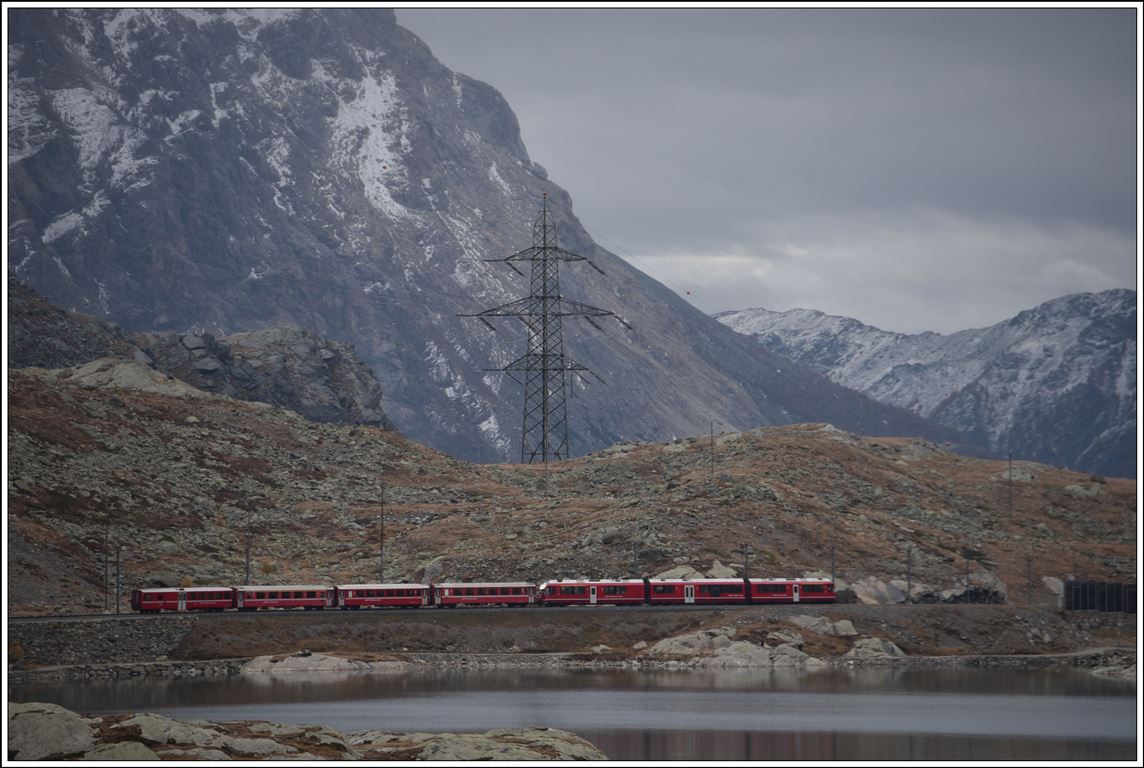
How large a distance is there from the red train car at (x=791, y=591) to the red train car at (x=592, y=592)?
10.4 metres

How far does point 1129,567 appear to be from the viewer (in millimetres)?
182375

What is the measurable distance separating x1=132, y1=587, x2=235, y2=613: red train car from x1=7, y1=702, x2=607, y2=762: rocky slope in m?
53.3

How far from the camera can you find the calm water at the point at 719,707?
296 feet

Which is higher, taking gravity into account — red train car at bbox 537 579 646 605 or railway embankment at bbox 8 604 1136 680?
red train car at bbox 537 579 646 605

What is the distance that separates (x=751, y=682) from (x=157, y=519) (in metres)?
79.9

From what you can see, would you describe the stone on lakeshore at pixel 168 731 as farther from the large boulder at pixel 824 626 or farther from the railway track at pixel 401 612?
the large boulder at pixel 824 626

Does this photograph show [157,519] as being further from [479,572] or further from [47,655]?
[47,655]

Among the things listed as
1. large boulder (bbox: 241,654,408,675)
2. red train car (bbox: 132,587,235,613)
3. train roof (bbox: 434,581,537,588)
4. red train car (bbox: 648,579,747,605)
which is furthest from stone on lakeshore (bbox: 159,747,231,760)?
red train car (bbox: 648,579,747,605)

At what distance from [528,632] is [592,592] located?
349 inches

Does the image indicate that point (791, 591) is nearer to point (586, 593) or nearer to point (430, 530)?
point (586, 593)

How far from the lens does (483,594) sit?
146 meters

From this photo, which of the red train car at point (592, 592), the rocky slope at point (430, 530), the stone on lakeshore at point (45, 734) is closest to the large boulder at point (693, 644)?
the red train car at point (592, 592)

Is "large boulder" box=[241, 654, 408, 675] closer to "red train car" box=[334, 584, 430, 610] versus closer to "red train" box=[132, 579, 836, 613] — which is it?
"red train car" box=[334, 584, 430, 610]

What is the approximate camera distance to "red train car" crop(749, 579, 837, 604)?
146 m
